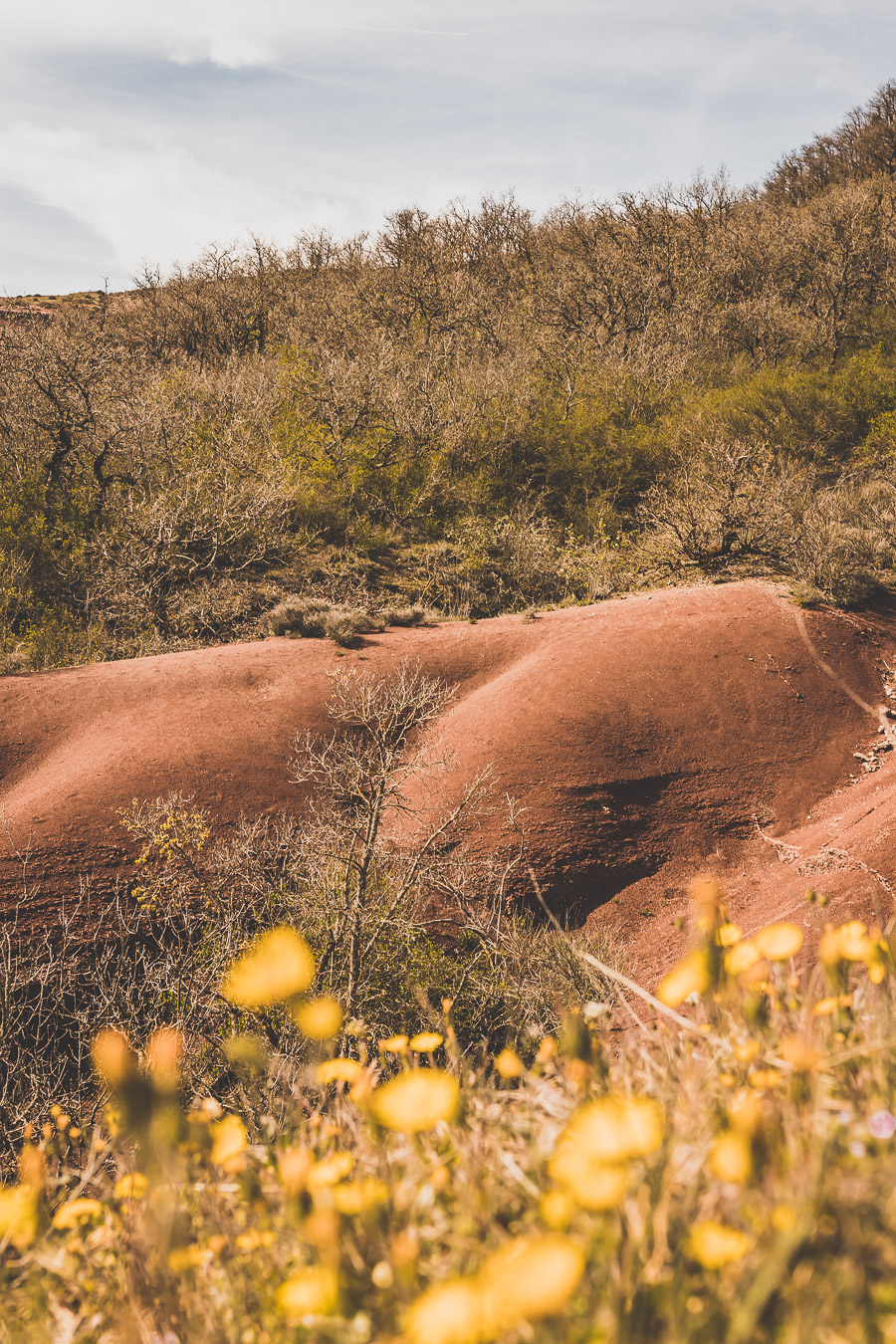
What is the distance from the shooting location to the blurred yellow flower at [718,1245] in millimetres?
665

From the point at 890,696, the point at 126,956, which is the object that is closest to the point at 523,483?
the point at 890,696

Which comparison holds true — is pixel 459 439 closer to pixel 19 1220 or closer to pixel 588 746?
pixel 588 746

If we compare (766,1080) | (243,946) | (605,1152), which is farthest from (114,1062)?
(243,946)

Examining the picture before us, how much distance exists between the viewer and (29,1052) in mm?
4324

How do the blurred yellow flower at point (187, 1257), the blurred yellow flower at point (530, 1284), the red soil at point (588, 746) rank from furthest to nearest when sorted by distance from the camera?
1. the red soil at point (588, 746)
2. the blurred yellow flower at point (187, 1257)
3. the blurred yellow flower at point (530, 1284)

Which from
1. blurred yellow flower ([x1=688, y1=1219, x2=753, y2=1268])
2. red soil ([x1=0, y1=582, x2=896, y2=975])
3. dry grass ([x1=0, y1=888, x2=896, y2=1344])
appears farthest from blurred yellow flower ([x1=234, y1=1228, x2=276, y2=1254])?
red soil ([x1=0, y1=582, x2=896, y2=975])

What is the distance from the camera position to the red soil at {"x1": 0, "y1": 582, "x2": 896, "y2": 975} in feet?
18.1

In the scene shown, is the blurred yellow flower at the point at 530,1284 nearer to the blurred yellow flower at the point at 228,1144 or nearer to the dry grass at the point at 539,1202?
the dry grass at the point at 539,1202

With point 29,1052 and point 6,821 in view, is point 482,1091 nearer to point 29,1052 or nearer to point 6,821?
point 29,1052

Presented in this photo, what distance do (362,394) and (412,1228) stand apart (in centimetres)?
1604

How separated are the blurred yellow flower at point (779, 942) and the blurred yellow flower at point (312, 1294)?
74 centimetres

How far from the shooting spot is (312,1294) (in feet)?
2.31

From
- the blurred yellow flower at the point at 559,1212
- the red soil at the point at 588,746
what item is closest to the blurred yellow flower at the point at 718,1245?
the blurred yellow flower at the point at 559,1212

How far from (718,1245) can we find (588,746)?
603 cm
